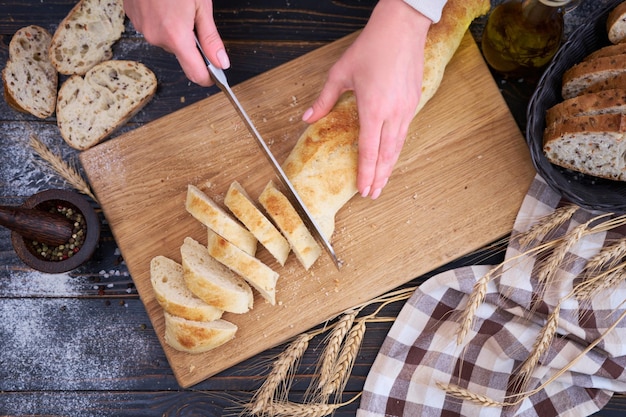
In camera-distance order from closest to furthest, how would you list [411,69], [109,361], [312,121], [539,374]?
[411,69] → [312,121] → [539,374] → [109,361]

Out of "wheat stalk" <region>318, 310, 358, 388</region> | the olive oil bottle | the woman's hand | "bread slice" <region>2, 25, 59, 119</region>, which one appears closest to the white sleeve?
the woman's hand

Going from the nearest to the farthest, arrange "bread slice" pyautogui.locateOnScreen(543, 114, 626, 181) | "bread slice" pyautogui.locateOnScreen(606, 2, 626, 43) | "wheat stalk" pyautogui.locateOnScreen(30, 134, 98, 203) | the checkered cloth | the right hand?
the right hand < "bread slice" pyautogui.locateOnScreen(543, 114, 626, 181) < "bread slice" pyautogui.locateOnScreen(606, 2, 626, 43) < the checkered cloth < "wheat stalk" pyautogui.locateOnScreen(30, 134, 98, 203)

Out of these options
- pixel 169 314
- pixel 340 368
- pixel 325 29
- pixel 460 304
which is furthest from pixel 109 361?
pixel 325 29

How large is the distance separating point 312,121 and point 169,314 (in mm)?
1104

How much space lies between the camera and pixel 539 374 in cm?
255

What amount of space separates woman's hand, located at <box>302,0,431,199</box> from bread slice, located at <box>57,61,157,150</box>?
3.52 ft

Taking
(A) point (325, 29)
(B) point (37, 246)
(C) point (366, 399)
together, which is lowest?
(C) point (366, 399)

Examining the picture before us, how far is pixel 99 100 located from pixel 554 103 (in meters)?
2.23

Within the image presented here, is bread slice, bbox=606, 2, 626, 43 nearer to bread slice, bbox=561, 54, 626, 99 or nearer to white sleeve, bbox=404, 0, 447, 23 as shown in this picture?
bread slice, bbox=561, 54, 626, 99

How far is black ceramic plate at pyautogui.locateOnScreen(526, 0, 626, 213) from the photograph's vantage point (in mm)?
2361

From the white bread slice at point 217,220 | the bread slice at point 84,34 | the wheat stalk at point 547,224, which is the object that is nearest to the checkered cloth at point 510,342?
the wheat stalk at point 547,224

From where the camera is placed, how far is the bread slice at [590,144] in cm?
218

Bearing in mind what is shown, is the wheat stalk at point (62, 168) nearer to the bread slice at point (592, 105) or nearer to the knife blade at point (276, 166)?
the knife blade at point (276, 166)

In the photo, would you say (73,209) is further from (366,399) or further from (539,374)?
(539,374)
